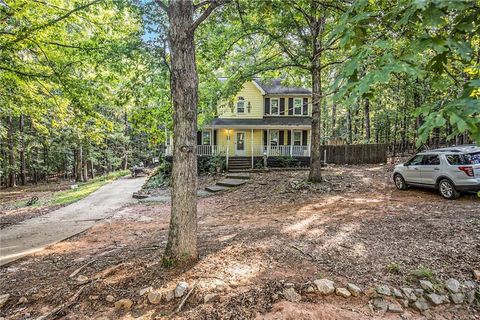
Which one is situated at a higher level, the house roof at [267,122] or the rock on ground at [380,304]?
the house roof at [267,122]

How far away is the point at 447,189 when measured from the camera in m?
9.23

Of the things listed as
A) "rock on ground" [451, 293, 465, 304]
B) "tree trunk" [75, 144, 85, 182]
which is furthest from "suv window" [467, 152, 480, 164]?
"tree trunk" [75, 144, 85, 182]

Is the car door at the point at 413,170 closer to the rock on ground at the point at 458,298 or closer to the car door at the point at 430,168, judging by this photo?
the car door at the point at 430,168

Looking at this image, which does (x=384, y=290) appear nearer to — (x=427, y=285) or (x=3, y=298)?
(x=427, y=285)

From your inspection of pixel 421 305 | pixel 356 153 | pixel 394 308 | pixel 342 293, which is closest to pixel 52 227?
pixel 342 293

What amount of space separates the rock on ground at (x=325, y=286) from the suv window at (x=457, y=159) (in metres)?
7.73

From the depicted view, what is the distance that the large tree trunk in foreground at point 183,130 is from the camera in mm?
4238

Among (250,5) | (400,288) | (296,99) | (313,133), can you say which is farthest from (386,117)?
(400,288)

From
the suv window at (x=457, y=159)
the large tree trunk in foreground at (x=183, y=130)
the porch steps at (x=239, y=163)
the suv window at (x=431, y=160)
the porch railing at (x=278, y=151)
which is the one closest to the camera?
the large tree trunk in foreground at (x=183, y=130)

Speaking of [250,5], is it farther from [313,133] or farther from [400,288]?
[313,133]

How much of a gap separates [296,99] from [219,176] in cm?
996

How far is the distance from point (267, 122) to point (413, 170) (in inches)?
499

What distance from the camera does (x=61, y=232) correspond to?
8.09 m

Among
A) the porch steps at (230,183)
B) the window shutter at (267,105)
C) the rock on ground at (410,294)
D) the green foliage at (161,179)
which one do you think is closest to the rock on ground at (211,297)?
the rock on ground at (410,294)
